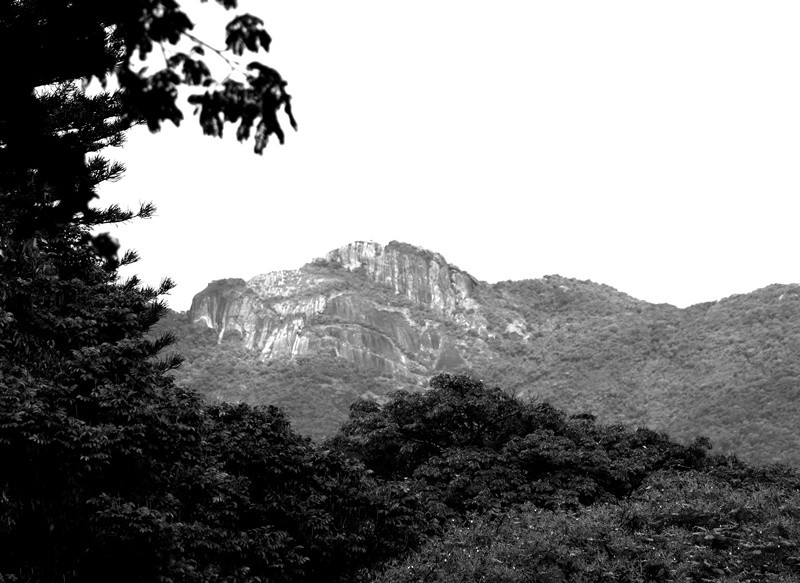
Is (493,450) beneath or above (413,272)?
→ beneath

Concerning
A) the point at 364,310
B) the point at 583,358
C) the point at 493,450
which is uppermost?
the point at 364,310

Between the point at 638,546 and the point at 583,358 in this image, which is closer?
the point at 638,546

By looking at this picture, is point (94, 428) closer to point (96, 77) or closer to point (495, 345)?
point (96, 77)

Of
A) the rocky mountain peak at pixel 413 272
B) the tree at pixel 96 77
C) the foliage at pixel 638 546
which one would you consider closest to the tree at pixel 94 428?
the foliage at pixel 638 546

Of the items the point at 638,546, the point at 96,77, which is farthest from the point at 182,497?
the point at 96,77

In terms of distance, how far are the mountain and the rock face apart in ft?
0.83

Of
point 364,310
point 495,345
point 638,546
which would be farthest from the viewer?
point 364,310

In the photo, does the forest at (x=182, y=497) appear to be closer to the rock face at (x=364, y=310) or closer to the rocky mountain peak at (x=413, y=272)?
the rock face at (x=364, y=310)

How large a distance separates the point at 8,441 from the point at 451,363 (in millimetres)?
108759

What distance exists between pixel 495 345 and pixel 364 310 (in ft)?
63.8

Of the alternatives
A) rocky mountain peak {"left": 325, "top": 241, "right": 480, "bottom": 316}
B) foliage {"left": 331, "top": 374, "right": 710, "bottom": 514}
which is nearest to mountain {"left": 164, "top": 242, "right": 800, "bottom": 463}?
rocky mountain peak {"left": 325, "top": 241, "right": 480, "bottom": 316}

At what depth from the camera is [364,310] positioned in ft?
416

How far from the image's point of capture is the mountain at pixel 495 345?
68000mm

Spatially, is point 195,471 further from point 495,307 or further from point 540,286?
point 540,286
